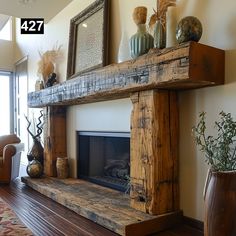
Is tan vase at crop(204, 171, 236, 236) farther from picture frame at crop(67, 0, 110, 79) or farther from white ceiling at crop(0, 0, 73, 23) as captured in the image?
white ceiling at crop(0, 0, 73, 23)

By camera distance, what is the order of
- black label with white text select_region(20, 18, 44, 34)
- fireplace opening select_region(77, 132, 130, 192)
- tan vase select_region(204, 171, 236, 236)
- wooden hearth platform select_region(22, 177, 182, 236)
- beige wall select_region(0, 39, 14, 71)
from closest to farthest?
tan vase select_region(204, 171, 236, 236) → wooden hearth platform select_region(22, 177, 182, 236) → fireplace opening select_region(77, 132, 130, 192) → black label with white text select_region(20, 18, 44, 34) → beige wall select_region(0, 39, 14, 71)

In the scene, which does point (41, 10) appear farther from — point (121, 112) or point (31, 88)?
point (121, 112)

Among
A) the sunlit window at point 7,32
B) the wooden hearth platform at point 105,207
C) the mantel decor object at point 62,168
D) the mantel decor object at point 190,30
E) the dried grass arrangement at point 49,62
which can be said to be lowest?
the wooden hearth platform at point 105,207

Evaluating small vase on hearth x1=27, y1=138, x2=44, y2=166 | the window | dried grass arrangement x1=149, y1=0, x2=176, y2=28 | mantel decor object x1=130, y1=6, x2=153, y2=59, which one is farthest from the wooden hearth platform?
the window

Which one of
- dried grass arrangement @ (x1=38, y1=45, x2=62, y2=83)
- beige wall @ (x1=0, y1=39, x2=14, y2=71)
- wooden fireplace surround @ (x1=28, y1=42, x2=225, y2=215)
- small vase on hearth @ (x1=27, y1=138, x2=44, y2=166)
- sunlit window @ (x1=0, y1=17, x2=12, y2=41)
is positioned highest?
sunlit window @ (x1=0, y1=17, x2=12, y2=41)

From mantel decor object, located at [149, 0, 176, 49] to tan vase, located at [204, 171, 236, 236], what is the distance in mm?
1141

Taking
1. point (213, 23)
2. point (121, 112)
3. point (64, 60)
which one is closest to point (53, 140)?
point (64, 60)

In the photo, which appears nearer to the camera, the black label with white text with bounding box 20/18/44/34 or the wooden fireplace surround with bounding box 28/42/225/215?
the wooden fireplace surround with bounding box 28/42/225/215

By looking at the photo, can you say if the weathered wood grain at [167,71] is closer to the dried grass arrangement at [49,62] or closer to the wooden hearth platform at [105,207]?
the wooden hearth platform at [105,207]

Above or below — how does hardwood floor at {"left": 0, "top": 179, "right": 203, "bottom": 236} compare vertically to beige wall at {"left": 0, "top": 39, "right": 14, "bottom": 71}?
below

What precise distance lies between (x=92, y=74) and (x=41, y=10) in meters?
2.03

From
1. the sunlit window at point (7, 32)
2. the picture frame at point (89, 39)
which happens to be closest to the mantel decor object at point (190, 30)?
the picture frame at point (89, 39)

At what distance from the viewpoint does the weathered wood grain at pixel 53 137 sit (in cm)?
401

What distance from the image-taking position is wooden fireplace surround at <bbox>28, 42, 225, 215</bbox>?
1.92 m
